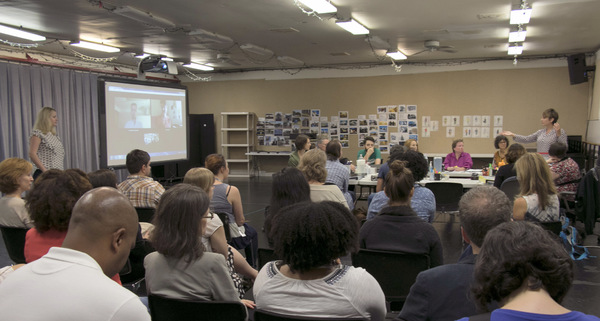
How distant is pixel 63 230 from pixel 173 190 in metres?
0.60

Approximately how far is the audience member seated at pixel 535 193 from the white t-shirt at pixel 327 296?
2.45m

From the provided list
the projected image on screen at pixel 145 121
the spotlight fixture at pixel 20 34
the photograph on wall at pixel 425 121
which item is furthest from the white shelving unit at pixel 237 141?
the spotlight fixture at pixel 20 34

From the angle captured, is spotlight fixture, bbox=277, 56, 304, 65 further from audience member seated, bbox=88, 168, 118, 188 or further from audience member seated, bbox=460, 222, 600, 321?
audience member seated, bbox=460, 222, 600, 321

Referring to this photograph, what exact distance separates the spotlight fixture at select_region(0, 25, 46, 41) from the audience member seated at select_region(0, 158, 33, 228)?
15.6 ft

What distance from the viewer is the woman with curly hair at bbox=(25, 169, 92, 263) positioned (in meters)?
2.09

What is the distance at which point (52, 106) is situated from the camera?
30.6 ft

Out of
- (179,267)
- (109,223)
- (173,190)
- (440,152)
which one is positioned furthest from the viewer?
(440,152)

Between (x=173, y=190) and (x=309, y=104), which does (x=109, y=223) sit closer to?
(x=173, y=190)

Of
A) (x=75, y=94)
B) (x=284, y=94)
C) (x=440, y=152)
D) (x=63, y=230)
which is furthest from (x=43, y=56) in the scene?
(x=440, y=152)

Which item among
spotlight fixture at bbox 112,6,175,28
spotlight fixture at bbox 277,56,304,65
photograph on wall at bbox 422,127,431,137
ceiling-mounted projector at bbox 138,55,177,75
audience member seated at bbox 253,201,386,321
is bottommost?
audience member seated at bbox 253,201,386,321

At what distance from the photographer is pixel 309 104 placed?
40.9 feet

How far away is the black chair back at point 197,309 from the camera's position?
5.72 feet

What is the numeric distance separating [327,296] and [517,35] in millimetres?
7696

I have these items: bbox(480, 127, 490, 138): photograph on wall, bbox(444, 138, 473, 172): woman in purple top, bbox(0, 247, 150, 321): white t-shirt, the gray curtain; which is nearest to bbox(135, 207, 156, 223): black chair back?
bbox(0, 247, 150, 321): white t-shirt
